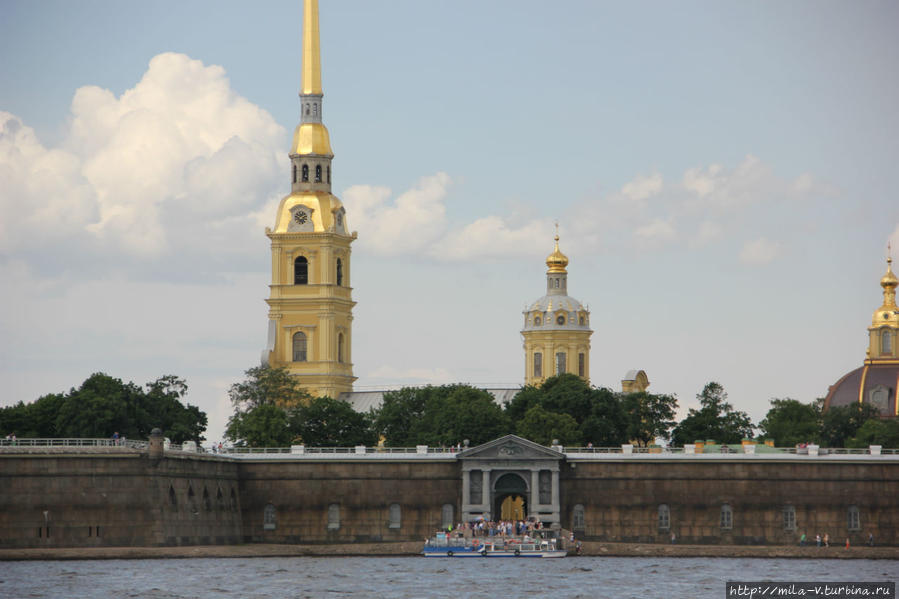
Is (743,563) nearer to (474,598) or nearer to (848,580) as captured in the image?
(848,580)

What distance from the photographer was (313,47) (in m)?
200

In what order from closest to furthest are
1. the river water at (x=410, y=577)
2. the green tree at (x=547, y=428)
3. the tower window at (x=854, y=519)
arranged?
the river water at (x=410, y=577) → the tower window at (x=854, y=519) → the green tree at (x=547, y=428)

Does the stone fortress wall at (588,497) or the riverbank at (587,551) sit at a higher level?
the stone fortress wall at (588,497)

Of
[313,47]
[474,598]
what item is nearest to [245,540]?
[474,598]

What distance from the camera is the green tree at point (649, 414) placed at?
176 metres

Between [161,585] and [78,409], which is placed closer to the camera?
[161,585]

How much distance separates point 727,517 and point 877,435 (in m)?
31.2

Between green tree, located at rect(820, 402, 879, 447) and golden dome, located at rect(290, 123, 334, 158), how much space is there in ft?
156

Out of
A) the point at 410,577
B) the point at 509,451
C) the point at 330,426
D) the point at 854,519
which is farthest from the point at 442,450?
the point at 410,577

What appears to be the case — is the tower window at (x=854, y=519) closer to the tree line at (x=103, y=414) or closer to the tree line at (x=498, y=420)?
the tree line at (x=498, y=420)

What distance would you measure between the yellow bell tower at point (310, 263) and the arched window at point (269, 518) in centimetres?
4504

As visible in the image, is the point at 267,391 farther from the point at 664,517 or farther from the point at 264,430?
the point at 664,517

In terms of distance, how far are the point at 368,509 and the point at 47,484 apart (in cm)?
2616

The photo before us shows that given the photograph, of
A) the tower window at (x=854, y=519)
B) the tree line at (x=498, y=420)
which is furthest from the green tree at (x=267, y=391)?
the tower window at (x=854, y=519)
